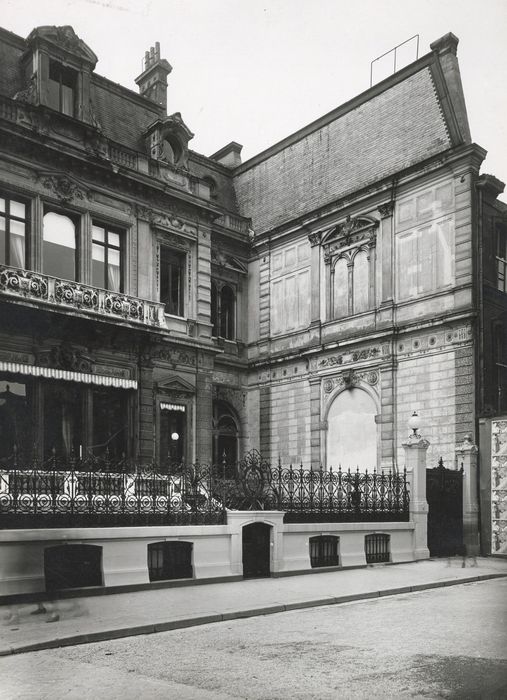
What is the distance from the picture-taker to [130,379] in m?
23.1

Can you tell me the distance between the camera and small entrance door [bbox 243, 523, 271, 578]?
53.0 ft

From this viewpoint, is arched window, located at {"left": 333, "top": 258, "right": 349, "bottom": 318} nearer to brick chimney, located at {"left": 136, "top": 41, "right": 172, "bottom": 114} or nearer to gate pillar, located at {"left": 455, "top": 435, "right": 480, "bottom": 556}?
gate pillar, located at {"left": 455, "top": 435, "right": 480, "bottom": 556}

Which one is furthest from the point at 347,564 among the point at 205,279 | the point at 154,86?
the point at 154,86

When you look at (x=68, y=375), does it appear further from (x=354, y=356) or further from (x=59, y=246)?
(x=354, y=356)

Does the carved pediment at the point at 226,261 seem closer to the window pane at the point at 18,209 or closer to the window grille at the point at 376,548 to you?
the window pane at the point at 18,209

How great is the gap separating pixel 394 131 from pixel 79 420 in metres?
14.9

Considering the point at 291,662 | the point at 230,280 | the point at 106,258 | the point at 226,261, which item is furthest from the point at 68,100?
the point at 291,662

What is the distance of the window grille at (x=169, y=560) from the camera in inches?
579

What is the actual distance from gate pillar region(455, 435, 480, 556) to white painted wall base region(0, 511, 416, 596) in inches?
108

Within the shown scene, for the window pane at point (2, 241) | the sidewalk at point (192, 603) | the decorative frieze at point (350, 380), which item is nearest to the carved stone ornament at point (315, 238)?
the decorative frieze at point (350, 380)

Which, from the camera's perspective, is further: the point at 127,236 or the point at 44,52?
the point at 127,236

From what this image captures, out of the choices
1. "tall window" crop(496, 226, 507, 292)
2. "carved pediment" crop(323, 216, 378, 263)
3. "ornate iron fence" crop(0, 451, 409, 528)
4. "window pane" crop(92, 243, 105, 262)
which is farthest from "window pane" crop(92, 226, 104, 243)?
"tall window" crop(496, 226, 507, 292)

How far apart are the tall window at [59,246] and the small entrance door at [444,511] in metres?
12.1

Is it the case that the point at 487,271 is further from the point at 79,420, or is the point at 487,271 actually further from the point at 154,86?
the point at 154,86
